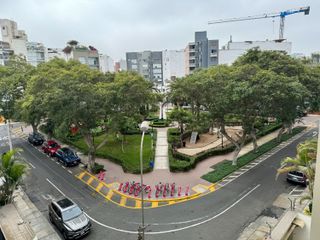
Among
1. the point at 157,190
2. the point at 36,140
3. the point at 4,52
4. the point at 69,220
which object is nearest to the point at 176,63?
the point at 4,52

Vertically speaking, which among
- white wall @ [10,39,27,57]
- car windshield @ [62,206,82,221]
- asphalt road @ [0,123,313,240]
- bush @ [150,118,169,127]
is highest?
white wall @ [10,39,27,57]

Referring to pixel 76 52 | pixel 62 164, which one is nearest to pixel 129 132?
pixel 62 164

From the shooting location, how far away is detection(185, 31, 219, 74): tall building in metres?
72.8

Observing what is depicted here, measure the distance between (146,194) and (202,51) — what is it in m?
61.4

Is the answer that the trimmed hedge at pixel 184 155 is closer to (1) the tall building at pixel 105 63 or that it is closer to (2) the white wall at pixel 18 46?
(2) the white wall at pixel 18 46

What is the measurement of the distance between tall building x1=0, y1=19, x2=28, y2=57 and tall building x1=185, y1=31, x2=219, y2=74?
53.1 m

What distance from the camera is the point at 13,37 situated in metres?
83.6

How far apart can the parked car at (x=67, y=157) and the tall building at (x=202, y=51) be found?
56582mm

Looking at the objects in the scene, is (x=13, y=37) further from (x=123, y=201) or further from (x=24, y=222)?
(x=24, y=222)

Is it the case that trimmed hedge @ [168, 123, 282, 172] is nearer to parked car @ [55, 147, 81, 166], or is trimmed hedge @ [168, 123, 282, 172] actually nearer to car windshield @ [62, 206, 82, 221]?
parked car @ [55, 147, 81, 166]

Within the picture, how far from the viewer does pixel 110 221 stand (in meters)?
16.3

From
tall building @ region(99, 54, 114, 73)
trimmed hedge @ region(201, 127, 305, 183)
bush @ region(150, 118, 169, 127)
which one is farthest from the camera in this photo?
tall building @ region(99, 54, 114, 73)

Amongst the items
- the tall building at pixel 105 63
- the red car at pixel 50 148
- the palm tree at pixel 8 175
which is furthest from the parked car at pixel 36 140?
the tall building at pixel 105 63

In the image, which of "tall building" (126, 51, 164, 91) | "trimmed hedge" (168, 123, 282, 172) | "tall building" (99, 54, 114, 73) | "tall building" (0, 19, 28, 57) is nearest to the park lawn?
"trimmed hedge" (168, 123, 282, 172)
